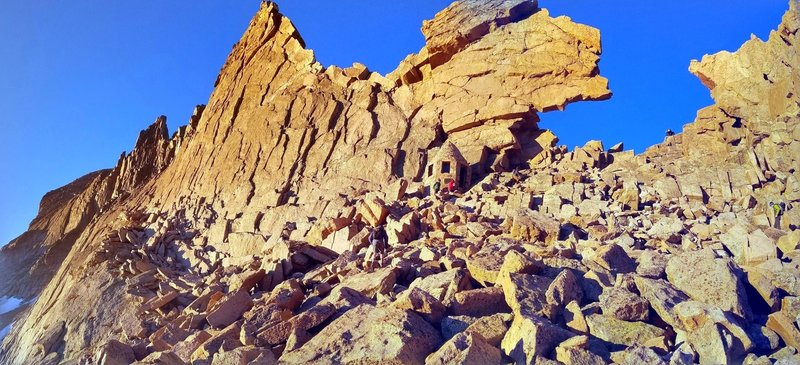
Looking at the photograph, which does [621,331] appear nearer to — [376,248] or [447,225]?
[376,248]

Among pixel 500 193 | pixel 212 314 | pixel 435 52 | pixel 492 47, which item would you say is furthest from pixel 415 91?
pixel 212 314

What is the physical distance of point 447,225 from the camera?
14453mm

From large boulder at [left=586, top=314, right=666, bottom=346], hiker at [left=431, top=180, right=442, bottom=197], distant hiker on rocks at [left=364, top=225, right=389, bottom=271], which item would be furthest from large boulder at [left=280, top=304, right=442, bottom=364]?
hiker at [left=431, top=180, right=442, bottom=197]

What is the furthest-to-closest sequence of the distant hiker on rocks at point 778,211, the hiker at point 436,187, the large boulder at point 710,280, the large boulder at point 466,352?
the hiker at point 436,187
the distant hiker on rocks at point 778,211
the large boulder at point 710,280
the large boulder at point 466,352

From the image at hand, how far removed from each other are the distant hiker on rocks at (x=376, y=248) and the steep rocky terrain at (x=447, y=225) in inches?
14.7

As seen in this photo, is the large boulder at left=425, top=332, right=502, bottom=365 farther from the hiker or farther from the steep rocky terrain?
the hiker

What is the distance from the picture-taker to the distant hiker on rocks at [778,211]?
11.9 m

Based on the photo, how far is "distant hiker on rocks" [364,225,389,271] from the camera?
11469mm

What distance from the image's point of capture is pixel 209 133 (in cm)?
2795

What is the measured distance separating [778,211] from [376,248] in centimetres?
944

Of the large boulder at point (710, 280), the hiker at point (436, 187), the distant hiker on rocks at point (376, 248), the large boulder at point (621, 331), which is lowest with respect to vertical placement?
the large boulder at point (621, 331)

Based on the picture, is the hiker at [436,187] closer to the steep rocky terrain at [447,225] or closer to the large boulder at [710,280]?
the steep rocky terrain at [447,225]

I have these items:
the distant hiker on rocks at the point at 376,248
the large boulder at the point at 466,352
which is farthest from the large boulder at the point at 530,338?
the distant hiker on rocks at the point at 376,248

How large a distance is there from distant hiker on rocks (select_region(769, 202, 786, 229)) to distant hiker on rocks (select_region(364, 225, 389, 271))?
355 inches
